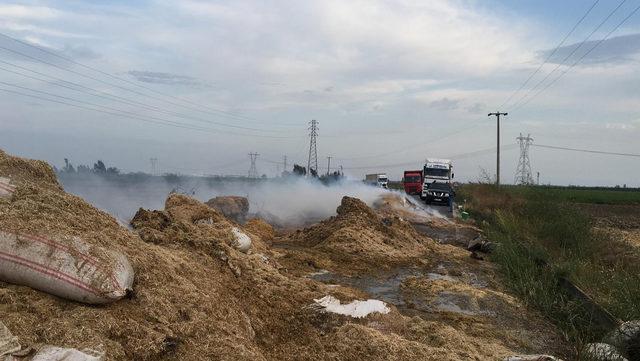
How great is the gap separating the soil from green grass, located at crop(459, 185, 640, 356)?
516 mm

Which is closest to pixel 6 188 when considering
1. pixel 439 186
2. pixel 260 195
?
pixel 260 195

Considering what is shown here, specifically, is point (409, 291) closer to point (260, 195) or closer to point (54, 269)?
point (54, 269)

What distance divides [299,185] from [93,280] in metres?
36.0

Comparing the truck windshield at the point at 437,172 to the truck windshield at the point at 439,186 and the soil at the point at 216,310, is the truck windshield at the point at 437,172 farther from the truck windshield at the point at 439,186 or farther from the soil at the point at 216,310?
the soil at the point at 216,310

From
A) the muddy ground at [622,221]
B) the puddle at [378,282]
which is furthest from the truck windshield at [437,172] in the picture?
the puddle at [378,282]

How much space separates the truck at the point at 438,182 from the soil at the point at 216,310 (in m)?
27.8

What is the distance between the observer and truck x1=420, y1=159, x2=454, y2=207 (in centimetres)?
3938

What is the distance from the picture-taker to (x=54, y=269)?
471cm

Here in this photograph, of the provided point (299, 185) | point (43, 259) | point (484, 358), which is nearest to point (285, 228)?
point (299, 185)

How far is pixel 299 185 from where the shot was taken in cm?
4075

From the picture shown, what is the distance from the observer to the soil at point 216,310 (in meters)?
4.66

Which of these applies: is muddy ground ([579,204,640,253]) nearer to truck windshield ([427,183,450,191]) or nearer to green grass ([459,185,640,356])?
green grass ([459,185,640,356])

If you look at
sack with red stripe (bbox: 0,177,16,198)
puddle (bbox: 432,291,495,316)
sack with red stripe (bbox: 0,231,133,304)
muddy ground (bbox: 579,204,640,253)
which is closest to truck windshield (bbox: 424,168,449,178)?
muddy ground (bbox: 579,204,640,253)

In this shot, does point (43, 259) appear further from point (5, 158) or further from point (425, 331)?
point (425, 331)
